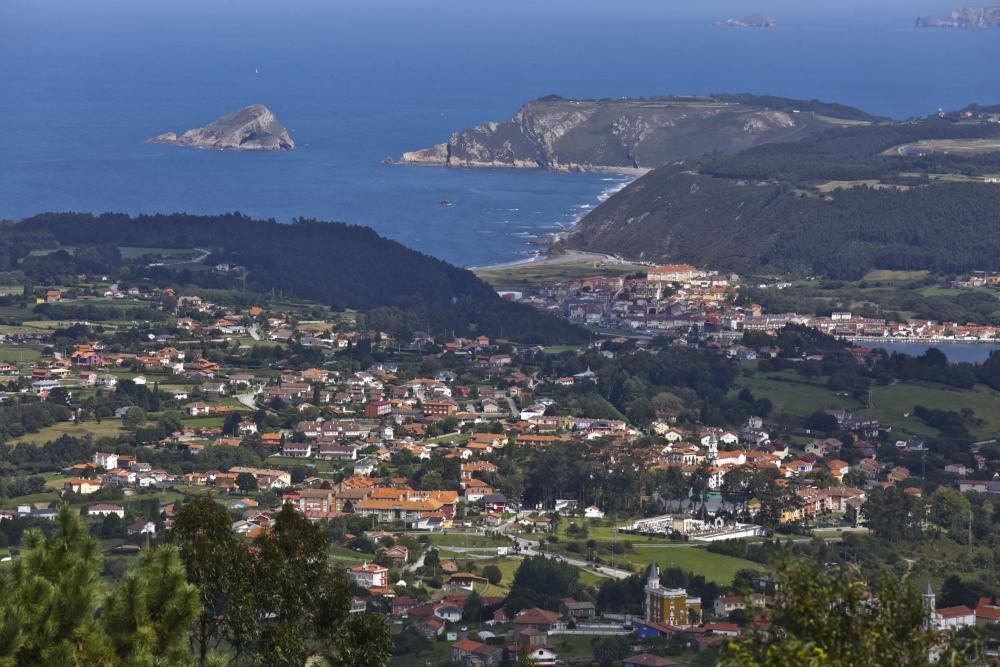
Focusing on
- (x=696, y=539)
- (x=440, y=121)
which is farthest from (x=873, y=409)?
(x=440, y=121)

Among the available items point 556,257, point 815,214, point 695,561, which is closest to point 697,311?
point 556,257

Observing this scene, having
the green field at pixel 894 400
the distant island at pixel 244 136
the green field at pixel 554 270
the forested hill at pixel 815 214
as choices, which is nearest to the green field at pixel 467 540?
the green field at pixel 894 400

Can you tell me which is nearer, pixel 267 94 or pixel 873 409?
pixel 873 409

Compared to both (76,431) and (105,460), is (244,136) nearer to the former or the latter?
(76,431)

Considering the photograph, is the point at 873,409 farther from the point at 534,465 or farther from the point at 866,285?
the point at 866,285

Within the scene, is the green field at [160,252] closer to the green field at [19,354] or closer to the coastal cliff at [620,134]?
the green field at [19,354]

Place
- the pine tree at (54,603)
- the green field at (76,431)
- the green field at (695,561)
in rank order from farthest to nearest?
1. the green field at (76,431)
2. the green field at (695,561)
3. the pine tree at (54,603)

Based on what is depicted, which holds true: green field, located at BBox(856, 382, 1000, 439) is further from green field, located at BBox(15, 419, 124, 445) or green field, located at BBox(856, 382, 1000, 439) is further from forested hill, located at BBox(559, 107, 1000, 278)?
forested hill, located at BBox(559, 107, 1000, 278)
